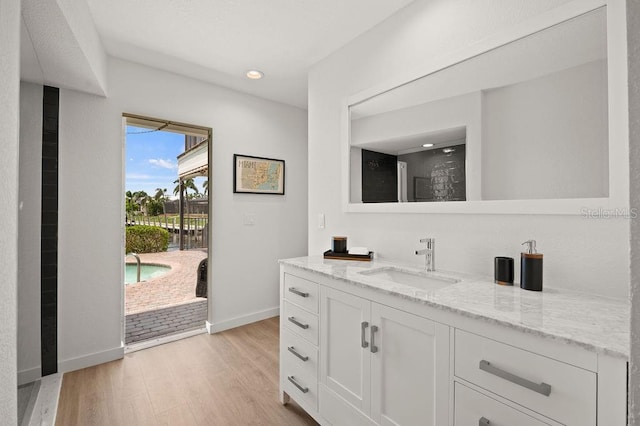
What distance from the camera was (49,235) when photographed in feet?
7.34

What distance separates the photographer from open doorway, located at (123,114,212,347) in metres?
3.34

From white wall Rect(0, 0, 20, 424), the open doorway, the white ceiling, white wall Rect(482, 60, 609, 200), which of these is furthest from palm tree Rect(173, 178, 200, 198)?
white wall Rect(482, 60, 609, 200)

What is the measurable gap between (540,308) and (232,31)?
245 cm

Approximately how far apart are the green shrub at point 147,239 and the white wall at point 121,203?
5.54 ft

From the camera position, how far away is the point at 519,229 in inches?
55.2

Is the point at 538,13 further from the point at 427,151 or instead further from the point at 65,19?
the point at 65,19

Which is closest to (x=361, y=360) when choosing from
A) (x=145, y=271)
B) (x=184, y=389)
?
(x=184, y=389)

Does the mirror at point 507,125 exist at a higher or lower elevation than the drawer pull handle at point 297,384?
higher

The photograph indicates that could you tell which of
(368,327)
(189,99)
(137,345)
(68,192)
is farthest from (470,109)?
(137,345)

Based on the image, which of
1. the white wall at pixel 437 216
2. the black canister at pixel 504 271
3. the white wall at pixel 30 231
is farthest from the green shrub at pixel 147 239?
the black canister at pixel 504 271

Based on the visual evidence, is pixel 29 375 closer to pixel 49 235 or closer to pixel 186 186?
pixel 49 235

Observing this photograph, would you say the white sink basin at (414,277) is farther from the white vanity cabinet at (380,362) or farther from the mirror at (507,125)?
the mirror at (507,125)

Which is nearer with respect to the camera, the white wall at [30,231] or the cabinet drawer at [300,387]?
the cabinet drawer at [300,387]

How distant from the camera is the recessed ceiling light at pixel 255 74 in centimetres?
282
